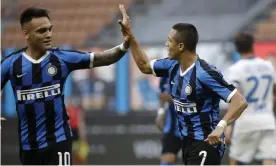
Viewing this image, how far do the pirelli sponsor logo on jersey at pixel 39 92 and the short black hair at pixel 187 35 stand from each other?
1.15 metres

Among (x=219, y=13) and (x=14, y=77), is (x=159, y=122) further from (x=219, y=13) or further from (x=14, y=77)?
(x=219, y=13)

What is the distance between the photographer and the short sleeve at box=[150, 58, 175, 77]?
665 centimetres

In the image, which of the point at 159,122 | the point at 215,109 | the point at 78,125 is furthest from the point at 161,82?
the point at 78,125

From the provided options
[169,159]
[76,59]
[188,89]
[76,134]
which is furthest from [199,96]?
[76,134]

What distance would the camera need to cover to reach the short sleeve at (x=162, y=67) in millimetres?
6648

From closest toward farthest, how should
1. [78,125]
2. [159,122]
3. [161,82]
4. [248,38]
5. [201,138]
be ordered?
[201,138], [248,38], [161,82], [159,122], [78,125]

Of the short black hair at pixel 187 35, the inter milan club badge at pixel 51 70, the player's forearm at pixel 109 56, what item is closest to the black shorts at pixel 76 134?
the player's forearm at pixel 109 56

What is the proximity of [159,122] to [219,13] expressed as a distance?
5.88 meters

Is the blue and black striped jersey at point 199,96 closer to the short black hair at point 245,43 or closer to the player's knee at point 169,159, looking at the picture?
the short black hair at point 245,43

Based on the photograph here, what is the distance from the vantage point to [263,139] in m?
9.22

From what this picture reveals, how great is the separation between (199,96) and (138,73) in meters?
8.97

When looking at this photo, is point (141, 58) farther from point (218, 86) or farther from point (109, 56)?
point (218, 86)

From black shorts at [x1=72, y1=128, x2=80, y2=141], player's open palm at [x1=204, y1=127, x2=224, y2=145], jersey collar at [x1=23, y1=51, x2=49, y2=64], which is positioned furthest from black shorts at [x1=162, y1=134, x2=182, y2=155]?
black shorts at [x1=72, y1=128, x2=80, y2=141]

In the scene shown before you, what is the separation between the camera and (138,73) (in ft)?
50.0
